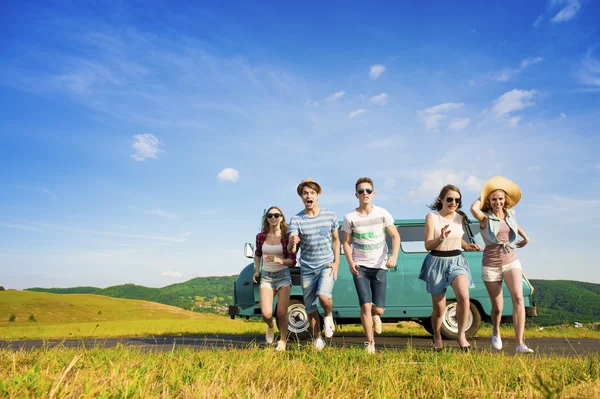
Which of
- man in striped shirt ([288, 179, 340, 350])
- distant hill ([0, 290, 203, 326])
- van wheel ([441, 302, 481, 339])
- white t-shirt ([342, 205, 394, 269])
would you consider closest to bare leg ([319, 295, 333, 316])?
man in striped shirt ([288, 179, 340, 350])

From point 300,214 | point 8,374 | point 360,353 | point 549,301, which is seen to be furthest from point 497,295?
point 549,301

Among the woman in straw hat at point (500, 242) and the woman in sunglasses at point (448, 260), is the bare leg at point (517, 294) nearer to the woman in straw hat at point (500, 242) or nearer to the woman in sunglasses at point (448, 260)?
the woman in straw hat at point (500, 242)

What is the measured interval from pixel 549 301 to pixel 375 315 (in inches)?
2643

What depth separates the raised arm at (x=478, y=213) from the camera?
18.7 feet

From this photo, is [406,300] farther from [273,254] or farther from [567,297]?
[567,297]

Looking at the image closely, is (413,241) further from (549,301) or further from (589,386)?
(549,301)

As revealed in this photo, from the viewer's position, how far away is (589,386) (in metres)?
2.96

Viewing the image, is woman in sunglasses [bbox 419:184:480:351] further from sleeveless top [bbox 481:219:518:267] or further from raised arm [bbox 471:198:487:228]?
sleeveless top [bbox 481:219:518:267]

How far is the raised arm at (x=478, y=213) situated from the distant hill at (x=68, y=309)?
73.8 feet

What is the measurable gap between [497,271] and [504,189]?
102cm

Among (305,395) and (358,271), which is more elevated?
(358,271)

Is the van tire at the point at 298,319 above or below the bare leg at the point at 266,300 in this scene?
below

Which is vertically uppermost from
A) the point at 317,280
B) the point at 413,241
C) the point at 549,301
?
the point at 413,241

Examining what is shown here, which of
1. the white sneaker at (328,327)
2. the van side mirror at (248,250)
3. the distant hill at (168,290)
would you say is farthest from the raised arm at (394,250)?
the distant hill at (168,290)
